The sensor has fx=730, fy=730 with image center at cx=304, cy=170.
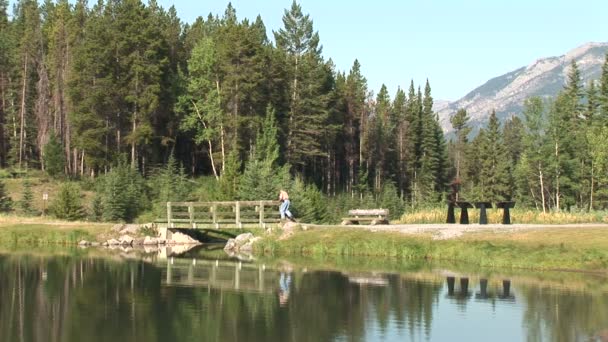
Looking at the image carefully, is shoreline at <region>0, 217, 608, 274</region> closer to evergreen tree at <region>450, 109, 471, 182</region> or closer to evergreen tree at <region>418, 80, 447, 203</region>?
evergreen tree at <region>418, 80, 447, 203</region>

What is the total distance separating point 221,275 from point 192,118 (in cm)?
4740

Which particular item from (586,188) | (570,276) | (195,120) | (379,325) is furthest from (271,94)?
(379,325)

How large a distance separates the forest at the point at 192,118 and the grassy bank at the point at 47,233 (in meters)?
7.21

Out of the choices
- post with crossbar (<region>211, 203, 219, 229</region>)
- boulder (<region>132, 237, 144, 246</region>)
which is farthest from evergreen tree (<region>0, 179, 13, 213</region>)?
post with crossbar (<region>211, 203, 219, 229</region>)

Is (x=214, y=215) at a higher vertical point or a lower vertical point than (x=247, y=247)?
higher

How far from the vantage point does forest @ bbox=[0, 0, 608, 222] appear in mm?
65188

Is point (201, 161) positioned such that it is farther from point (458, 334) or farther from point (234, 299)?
point (458, 334)

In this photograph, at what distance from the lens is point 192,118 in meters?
75.9

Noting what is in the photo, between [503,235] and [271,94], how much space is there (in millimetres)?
46933

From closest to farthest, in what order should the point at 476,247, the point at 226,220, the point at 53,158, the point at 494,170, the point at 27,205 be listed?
the point at 476,247, the point at 226,220, the point at 27,205, the point at 53,158, the point at 494,170

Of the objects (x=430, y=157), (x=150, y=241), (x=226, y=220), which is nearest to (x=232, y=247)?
(x=226, y=220)

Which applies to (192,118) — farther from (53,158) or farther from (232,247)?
(232,247)

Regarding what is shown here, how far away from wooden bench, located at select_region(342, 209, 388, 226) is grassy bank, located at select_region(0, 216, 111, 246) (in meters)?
15.6

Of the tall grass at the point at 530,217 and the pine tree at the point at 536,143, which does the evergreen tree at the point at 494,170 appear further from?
the tall grass at the point at 530,217
